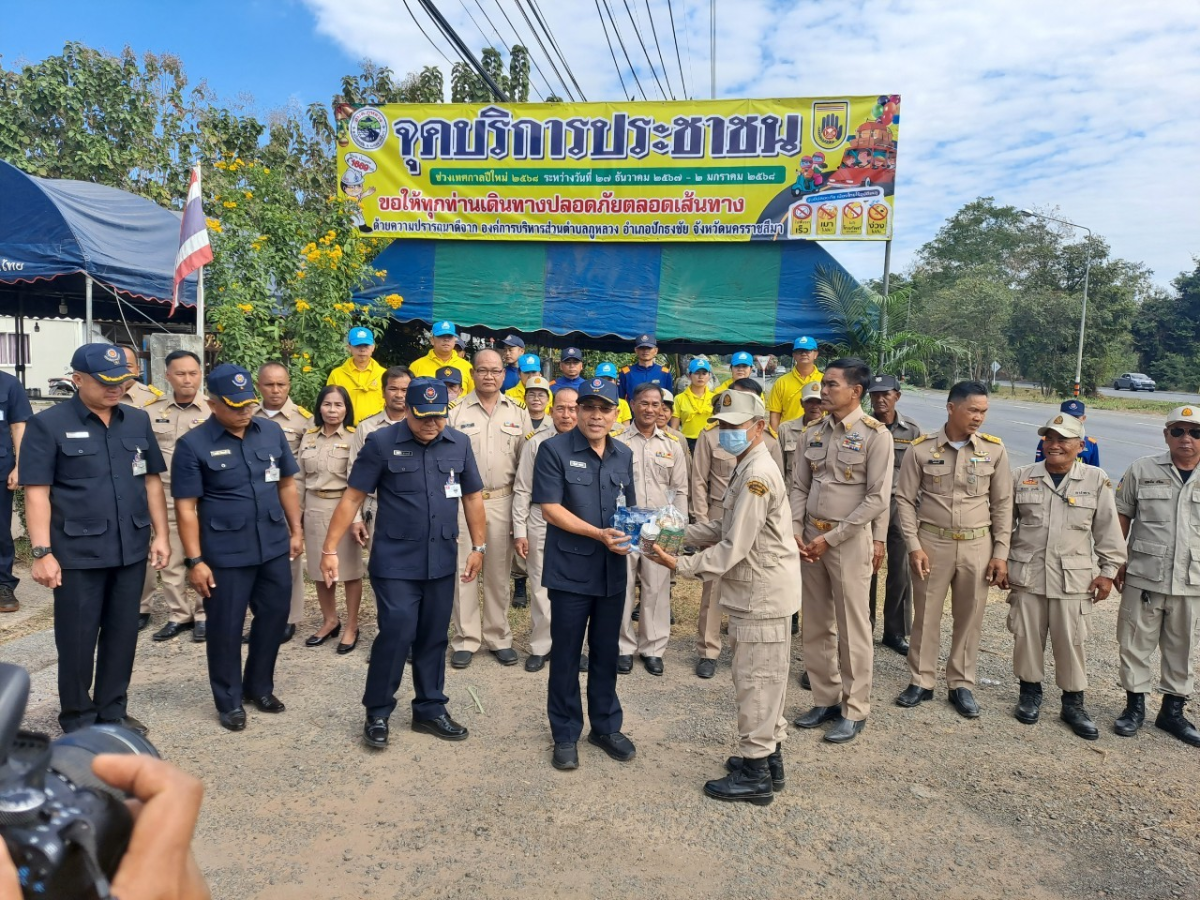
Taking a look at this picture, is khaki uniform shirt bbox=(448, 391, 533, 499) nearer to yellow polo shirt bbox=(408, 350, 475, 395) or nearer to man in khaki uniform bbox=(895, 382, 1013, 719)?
yellow polo shirt bbox=(408, 350, 475, 395)

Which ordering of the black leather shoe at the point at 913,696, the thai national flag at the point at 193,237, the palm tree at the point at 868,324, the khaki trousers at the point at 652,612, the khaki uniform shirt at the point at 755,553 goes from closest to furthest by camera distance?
the khaki uniform shirt at the point at 755,553 < the black leather shoe at the point at 913,696 < the khaki trousers at the point at 652,612 < the thai national flag at the point at 193,237 < the palm tree at the point at 868,324

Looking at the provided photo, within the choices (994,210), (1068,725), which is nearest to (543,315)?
(1068,725)

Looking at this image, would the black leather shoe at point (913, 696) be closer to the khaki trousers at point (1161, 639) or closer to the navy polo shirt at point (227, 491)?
the khaki trousers at point (1161, 639)

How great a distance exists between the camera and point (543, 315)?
959 centimetres

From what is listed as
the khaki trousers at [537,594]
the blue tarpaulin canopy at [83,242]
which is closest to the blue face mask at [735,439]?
the khaki trousers at [537,594]

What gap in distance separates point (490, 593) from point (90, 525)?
7.76 ft

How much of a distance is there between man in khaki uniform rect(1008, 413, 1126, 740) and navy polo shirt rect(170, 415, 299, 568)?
4272mm

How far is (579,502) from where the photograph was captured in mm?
3814

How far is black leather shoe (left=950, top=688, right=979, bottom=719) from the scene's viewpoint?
4.41 m

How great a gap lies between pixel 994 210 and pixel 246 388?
67.7 m

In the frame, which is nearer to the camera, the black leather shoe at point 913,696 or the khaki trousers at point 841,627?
the khaki trousers at point 841,627

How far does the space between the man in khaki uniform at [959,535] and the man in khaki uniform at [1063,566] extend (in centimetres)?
16

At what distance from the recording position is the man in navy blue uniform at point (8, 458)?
563 cm

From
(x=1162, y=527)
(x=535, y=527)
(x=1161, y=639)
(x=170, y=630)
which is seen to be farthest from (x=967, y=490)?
(x=170, y=630)
